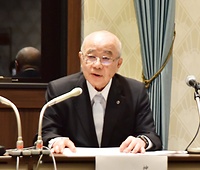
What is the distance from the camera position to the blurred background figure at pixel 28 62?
3965 mm

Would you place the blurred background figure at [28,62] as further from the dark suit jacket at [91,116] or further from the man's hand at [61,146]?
the man's hand at [61,146]

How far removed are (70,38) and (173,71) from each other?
820mm

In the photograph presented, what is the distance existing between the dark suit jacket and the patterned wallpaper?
0.92 metres

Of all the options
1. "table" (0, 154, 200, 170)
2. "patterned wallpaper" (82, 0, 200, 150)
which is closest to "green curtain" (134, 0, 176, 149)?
"patterned wallpaper" (82, 0, 200, 150)

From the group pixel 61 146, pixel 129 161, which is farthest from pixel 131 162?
pixel 61 146

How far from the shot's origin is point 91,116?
2879mm

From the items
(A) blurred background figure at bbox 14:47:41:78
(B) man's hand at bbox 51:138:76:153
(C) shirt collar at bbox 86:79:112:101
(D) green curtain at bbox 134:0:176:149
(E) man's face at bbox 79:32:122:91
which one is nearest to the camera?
(B) man's hand at bbox 51:138:76:153

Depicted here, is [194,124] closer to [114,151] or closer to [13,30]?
[13,30]

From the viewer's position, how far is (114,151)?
Answer: 233 cm

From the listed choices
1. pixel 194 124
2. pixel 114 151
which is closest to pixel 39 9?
pixel 194 124

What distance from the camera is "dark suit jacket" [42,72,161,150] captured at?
2.86 m

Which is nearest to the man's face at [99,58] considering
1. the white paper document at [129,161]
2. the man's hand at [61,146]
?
the man's hand at [61,146]

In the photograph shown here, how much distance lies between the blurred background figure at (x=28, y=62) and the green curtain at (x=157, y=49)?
0.81m

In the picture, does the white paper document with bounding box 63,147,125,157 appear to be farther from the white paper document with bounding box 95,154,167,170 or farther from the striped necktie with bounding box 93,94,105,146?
the striped necktie with bounding box 93,94,105,146
